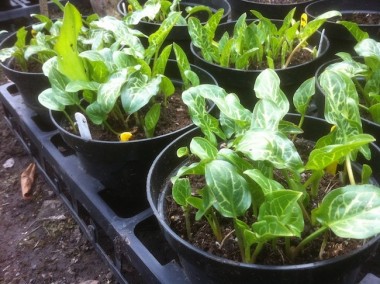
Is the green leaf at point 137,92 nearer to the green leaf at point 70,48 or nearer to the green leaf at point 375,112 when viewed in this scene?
the green leaf at point 70,48

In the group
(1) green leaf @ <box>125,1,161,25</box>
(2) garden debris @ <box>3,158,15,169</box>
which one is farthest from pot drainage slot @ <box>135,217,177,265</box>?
(2) garden debris @ <box>3,158,15,169</box>

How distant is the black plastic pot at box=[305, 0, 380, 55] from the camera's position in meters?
1.31

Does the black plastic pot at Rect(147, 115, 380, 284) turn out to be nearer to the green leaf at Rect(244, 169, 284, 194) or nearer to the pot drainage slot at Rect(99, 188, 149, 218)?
the green leaf at Rect(244, 169, 284, 194)

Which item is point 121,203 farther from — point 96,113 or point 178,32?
point 178,32

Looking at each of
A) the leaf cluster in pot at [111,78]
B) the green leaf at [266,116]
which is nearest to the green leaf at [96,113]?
the leaf cluster in pot at [111,78]

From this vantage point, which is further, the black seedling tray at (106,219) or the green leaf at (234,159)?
the black seedling tray at (106,219)

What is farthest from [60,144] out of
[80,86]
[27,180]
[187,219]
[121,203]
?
[187,219]

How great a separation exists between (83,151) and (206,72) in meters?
0.37

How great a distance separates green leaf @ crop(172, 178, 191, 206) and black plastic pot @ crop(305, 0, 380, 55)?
0.86 metres

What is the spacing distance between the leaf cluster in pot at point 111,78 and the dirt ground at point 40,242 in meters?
0.40

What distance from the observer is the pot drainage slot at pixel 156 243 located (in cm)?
108

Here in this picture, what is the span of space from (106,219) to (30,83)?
1.84 feet

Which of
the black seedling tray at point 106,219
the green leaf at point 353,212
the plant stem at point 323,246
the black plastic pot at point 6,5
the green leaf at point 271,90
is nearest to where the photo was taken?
the green leaf at point 353,212

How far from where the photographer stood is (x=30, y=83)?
1.31 metres
